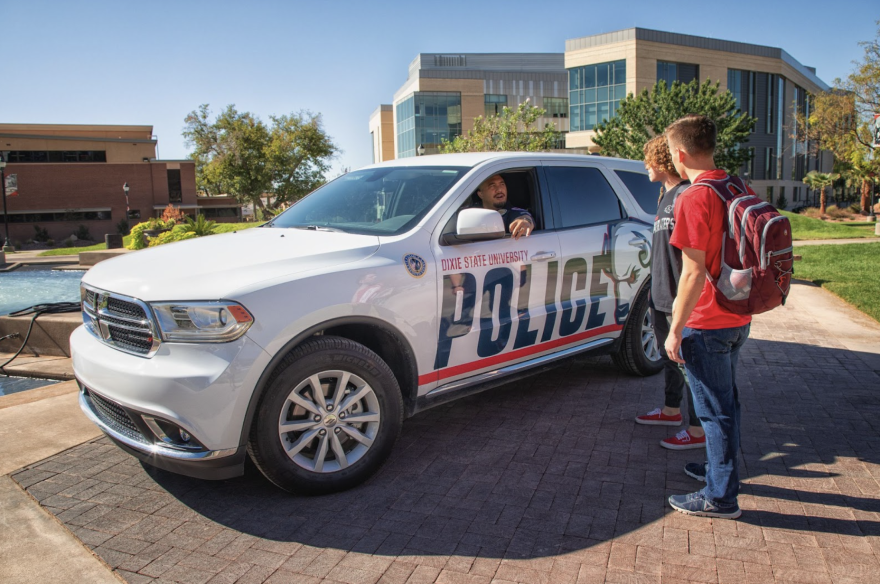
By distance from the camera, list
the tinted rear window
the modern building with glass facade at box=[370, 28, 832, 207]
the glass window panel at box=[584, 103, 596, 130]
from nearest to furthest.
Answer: the tinted rear window → the modern building with glass facade at box=[370, 28, 832, 207] → the glass window panel at box=[584, 103, 596, 130]

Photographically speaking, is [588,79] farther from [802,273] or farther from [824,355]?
[824,355]

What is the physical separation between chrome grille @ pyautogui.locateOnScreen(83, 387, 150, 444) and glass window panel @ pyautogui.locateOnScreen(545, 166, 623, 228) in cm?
324

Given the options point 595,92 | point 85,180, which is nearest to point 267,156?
point 85,180

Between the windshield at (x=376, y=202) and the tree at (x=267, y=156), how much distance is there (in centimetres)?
5534

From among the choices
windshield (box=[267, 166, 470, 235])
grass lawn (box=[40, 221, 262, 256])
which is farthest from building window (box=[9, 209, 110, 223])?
windshield (box=[267, 166, 470, 235])

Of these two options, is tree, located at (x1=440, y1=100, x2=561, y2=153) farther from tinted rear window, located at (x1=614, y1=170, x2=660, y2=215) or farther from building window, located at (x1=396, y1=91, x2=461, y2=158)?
building window, located at (x1=396, y1=91, x2=461, y2=158)

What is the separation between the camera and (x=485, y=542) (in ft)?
10.8

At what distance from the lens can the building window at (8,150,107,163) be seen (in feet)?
185

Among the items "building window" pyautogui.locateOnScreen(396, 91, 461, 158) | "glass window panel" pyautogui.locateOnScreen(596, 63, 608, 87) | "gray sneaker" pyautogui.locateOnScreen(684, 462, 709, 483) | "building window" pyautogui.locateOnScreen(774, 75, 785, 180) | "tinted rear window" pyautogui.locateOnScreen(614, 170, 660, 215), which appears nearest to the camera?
"gray sneaker" pyautogui.locateOnScreen(684, 462, 709, 483)

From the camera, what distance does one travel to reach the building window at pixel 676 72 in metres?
57.4

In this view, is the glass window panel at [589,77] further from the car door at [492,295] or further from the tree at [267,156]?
the car door at [492,295]

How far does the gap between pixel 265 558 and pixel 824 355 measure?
20.0 feet

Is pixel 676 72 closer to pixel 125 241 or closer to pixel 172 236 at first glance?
pixel 125 241

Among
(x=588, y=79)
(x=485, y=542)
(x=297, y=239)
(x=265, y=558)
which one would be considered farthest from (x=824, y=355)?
(x=588, y=79)
